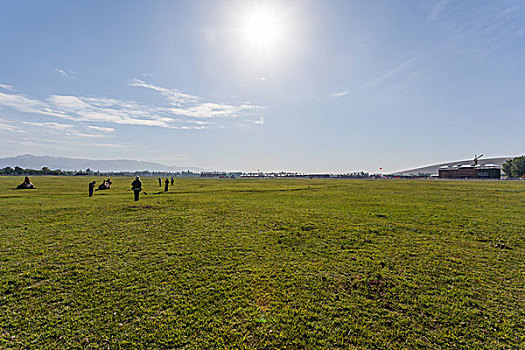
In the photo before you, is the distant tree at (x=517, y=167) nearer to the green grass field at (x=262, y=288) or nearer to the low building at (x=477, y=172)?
the low building at (x=477, y=172)

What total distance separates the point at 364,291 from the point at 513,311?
3300 mm

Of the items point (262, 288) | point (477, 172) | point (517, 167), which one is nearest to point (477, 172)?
point (477, 172)

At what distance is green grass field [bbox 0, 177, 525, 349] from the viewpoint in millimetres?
4809

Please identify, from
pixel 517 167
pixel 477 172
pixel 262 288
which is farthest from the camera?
pixel 477 172

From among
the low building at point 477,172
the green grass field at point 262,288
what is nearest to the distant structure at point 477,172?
the low building at point 477,172

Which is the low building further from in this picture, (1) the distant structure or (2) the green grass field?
(2) the green grass field

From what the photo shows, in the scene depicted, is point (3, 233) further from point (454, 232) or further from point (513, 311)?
point (454, 232)

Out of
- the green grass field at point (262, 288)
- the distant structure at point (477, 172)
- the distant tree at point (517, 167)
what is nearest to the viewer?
the green grass field at point (262, 288)

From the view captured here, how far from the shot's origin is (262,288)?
666 centimetres

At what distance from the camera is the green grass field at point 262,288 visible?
481 cm

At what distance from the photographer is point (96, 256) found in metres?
9.03

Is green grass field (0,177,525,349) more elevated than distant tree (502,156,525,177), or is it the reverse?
distant tree (502,156,525,177)

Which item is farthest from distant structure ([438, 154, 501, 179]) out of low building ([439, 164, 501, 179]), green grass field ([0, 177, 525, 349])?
green grass field ([0, 177, 525, 349])

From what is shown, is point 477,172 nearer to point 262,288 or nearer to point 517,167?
point 517,167
